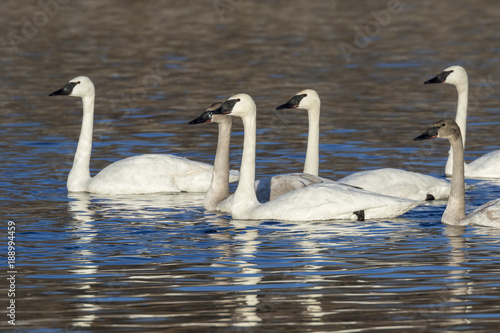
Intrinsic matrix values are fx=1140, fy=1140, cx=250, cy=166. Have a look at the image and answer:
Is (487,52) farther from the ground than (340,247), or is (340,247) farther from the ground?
(487,52)

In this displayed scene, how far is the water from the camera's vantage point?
9930mm

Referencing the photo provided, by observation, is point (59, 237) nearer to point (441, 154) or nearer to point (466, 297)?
point (466, 297)

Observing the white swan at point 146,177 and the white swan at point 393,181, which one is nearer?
the white swan at point 393,181

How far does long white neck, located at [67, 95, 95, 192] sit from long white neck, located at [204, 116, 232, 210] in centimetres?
252

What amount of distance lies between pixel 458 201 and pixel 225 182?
3312mm

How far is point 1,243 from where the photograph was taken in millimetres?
12695

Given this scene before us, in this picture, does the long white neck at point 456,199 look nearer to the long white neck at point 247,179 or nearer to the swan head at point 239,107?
the long white neck at point 247,179

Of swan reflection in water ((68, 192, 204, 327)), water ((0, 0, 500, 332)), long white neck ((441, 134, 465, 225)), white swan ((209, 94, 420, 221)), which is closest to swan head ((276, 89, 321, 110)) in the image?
water ((0, 0, 500, 332))

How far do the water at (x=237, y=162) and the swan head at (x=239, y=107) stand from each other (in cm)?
139

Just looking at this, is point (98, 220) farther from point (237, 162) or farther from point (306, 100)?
point (237, 162)

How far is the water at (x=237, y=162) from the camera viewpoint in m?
9.93

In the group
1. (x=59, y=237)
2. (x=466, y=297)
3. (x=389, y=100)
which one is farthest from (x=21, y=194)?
(x=389, y=100)

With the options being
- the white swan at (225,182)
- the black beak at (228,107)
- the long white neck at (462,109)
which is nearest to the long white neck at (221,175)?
the white swan at (225,182)

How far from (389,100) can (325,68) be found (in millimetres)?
5586
